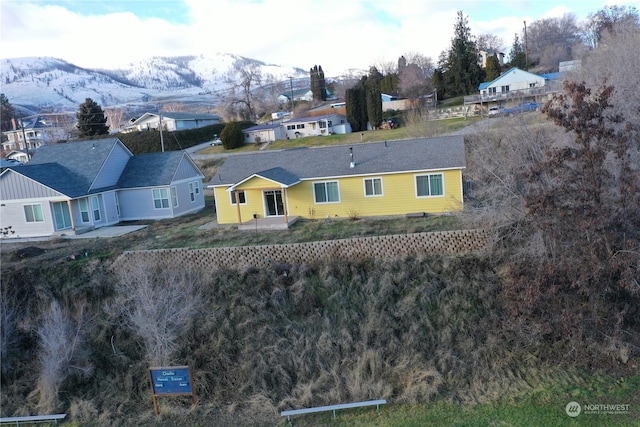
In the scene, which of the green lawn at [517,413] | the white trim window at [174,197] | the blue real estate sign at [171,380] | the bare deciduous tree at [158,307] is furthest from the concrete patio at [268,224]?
the green lawn at [517,413]

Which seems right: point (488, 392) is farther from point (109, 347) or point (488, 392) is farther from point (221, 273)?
point (109, 347)

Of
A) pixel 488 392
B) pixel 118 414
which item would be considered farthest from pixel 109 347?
pixel 488 392

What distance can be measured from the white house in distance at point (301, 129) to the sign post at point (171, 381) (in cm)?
3890

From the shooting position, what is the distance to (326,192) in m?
23.7

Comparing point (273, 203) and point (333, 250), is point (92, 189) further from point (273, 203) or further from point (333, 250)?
point (333, 250)

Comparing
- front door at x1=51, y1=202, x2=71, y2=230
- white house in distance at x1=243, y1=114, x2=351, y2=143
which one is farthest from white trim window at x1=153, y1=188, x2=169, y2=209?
white house in distance at x1=243, y1=114, x2=351, y2=143

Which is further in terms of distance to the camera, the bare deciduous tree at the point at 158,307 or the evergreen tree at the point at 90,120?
the evergreen tree at the point at 90,120

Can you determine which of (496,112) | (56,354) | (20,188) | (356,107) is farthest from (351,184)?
(356,107)

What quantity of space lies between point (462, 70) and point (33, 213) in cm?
5164

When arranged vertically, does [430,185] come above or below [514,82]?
below

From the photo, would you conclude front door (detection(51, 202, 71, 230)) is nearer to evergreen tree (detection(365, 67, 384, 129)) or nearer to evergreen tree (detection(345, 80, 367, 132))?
evergreen tree (detection(345, 80, 367, 132))

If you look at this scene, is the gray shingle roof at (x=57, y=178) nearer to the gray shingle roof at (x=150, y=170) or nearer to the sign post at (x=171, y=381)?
the gray shingle roof at (x=150, y=170)

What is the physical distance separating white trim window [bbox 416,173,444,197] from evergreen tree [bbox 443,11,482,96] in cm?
4307

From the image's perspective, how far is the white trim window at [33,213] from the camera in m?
25.2
